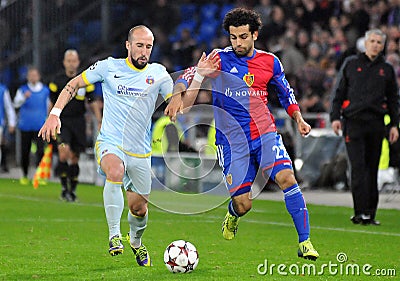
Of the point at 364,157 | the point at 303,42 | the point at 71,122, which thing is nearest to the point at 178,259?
the point at 364,157

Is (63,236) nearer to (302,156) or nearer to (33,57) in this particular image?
(302,156)

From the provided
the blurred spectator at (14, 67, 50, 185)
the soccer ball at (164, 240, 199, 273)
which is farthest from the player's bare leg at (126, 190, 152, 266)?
the blurred spectator at (14, 67, 50, 185)

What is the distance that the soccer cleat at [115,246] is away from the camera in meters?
8.53

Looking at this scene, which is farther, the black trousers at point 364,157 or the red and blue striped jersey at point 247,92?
the black trousers at point 364,157

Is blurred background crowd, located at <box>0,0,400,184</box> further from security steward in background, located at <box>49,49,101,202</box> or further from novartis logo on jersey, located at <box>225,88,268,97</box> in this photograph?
novartis logo on jersey, located at <box>225,88,268,97</box>

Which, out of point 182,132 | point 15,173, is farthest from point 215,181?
point 15,173

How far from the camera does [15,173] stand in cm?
2389

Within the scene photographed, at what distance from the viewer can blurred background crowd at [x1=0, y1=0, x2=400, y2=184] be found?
21000mm

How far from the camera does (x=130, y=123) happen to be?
920 cm

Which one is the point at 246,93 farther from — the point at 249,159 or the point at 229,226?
the point at 229,226

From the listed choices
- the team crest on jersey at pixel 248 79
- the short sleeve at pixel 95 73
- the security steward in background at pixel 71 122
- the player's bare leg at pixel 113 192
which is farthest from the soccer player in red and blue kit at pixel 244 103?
the security steward in background at pixel 71 122

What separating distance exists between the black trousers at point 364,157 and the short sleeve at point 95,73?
4.72 metres

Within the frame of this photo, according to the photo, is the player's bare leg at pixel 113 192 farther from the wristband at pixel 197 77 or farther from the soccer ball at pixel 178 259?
the wristband at pixel 197 77

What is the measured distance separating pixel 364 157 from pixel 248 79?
14.0 feet
